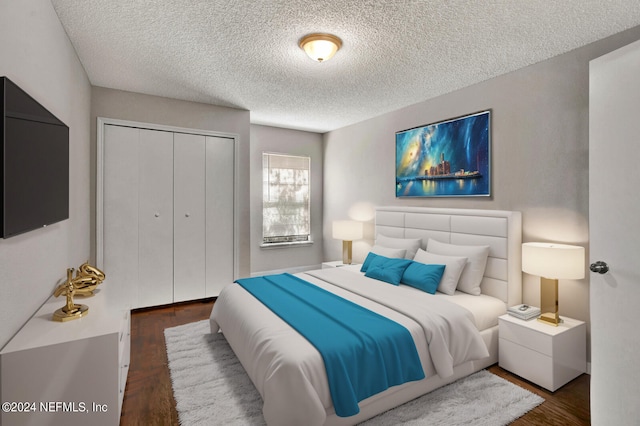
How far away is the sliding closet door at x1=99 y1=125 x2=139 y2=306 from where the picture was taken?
368 centimetres

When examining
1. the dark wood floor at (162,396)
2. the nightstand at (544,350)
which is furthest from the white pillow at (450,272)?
the dark wood floor at (162,396)

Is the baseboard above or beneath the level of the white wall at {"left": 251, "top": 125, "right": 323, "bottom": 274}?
beneath

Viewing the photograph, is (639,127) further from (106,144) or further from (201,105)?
(106,144)

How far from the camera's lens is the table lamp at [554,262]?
2373 millimetres

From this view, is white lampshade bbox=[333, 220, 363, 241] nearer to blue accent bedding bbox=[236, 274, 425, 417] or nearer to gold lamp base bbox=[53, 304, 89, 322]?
blue accent bedding bbox=[236, 274, 425, 417]

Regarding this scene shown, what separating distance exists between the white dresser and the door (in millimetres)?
2637

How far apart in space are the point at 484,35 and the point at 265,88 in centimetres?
218

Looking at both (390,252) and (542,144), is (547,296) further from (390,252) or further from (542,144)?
(390,252)

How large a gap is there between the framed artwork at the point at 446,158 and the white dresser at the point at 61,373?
3282 millimetres

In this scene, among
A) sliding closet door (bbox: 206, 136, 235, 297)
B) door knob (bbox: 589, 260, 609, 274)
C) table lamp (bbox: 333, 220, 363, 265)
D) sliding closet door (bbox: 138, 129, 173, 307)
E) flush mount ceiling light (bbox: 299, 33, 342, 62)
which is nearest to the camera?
door knob (bbox: 589, 260, 609, 274)

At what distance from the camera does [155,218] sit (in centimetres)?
396

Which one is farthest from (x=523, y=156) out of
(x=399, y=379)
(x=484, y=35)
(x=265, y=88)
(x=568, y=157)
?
(x=265, y=88)

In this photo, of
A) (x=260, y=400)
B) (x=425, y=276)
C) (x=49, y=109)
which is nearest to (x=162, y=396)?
(x=260, y=400)

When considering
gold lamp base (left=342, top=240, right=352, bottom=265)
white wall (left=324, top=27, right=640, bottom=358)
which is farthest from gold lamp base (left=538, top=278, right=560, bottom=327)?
gold lamp base (left=342, top=240, right=352, bottom=265)
